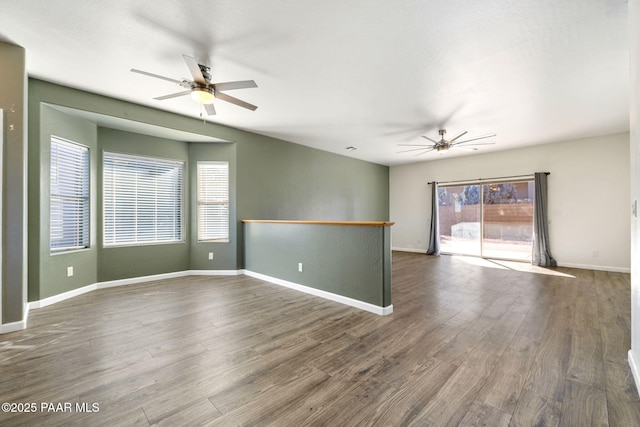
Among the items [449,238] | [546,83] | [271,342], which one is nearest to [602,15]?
[546,83]

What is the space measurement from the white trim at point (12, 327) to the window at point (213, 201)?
8.17 feet

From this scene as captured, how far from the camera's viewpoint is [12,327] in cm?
251

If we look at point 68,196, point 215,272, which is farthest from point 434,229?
point 68,196

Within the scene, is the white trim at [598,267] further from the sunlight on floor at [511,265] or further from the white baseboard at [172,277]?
the white baseboard at [172,277]

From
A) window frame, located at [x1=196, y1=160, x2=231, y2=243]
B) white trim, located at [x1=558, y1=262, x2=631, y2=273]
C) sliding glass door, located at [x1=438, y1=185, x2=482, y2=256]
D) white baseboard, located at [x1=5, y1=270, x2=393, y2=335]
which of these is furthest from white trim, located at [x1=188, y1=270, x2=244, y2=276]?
white trim, located at [x1=558, y1=262, x2=631, y2=273]

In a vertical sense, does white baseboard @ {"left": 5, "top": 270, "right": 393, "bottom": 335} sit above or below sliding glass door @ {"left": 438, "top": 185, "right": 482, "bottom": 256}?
below

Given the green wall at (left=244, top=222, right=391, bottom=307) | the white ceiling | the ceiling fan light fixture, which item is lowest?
the green wall at (left=244, top=222, right=391, bottom=307)

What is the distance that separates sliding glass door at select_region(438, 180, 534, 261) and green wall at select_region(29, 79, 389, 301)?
2540 millimetres

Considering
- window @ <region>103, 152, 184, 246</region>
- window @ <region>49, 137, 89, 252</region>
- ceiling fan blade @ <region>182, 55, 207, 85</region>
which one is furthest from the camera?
window @ <region>103, 152, 184, 246</region>

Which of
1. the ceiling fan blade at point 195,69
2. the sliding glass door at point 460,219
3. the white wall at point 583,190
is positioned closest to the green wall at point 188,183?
the ceiling fan blade at point 195,69

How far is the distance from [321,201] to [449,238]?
3885 millimetres

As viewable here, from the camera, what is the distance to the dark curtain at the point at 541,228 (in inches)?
224

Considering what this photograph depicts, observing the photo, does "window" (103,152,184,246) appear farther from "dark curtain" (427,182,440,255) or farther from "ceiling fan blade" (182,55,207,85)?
"dark curtain" (427,182,440,255)

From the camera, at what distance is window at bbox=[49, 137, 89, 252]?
3410mm
